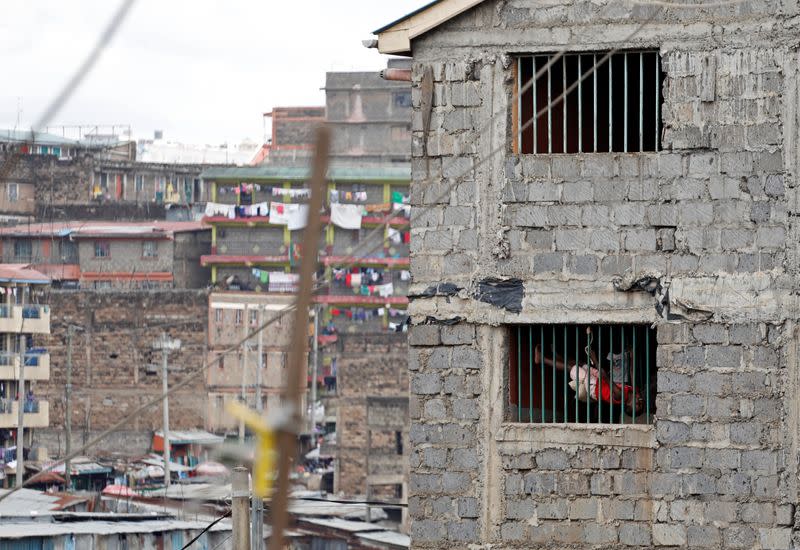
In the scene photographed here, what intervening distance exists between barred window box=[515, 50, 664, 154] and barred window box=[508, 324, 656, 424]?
107 cm

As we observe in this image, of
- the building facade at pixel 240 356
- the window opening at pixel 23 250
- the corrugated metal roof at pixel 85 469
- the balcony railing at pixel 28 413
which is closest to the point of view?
the corrugated metal roof at pixel 85 469

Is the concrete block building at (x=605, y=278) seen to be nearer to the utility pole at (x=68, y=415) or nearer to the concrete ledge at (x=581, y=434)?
the concrete ledge at (x=581, y=434)

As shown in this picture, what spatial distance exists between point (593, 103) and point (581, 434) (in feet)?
6.46

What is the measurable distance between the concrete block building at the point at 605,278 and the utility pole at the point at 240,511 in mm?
1446

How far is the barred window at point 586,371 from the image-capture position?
9727mm

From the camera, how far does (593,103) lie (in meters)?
10.0

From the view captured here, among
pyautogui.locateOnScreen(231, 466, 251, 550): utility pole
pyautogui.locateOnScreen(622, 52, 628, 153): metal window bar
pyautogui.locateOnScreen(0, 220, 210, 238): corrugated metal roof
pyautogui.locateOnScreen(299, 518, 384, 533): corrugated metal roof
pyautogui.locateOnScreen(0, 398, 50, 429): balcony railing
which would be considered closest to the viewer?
pyautogui.locateOnScreen(622, 52, 628, 153): metal window bar

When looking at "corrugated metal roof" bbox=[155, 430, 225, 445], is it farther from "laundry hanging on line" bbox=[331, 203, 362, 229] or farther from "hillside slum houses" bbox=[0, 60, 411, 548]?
"laundry hanging on line" bbox=[331, 203, 362, 229]

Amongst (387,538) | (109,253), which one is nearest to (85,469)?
(109,253)

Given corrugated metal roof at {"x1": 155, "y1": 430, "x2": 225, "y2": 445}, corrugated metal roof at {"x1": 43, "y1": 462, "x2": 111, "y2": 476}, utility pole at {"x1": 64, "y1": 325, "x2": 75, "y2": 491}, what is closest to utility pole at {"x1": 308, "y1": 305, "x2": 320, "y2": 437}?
corrugated metal roof at {"x1": 155, "y1": 430, "x2": 225, "y2": 445}

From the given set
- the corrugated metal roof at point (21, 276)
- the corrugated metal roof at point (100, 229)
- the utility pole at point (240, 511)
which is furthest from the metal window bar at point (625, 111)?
the corrugated metal roof at point (100, 229)

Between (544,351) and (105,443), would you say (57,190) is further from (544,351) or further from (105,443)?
(544,351)

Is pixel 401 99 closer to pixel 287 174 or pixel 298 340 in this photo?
pixel 287 174

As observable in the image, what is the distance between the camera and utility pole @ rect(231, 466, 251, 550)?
10.7 m
